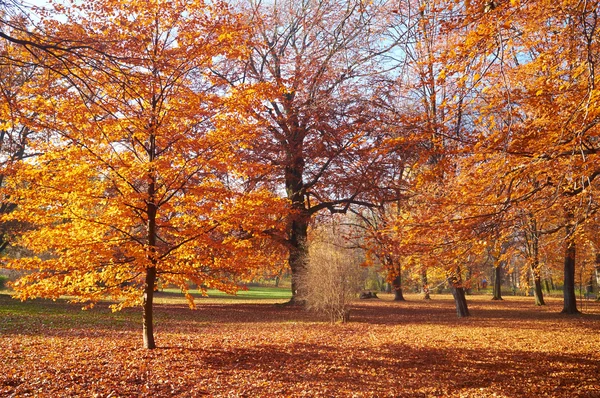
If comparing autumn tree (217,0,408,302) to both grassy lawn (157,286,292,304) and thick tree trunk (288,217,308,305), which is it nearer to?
thick tree trunk (288,217,308,305)

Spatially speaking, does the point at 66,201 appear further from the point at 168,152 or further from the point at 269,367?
the point at 269,367

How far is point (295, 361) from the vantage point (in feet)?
25.9

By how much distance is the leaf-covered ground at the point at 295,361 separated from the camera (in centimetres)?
605

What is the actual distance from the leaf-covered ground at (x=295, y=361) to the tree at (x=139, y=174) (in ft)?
4.06

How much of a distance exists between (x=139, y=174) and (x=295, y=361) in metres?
4.45

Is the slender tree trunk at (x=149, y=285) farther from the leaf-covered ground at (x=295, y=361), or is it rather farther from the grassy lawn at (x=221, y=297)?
the grassy lawn at (x=221, y=297)

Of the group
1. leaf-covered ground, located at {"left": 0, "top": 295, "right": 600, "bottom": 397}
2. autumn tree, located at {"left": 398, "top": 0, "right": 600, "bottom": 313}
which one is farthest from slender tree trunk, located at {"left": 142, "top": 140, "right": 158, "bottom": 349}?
autumn tree, located at {"left": 398, "top": 0, "right": 600, "bottom": 313}

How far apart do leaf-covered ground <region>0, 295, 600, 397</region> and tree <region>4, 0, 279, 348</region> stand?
1.24 metres

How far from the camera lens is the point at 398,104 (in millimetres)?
15039

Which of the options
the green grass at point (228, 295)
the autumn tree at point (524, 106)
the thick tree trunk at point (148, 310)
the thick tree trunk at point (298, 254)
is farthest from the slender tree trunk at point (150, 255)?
the green grass at point (228, 295)

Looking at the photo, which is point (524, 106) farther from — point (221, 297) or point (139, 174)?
point (221, 297)

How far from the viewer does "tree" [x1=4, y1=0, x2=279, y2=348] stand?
7.19m

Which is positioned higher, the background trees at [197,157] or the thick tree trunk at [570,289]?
the background trees at [197,157]

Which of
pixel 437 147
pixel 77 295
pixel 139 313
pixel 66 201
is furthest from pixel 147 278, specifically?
pixel 139 313
